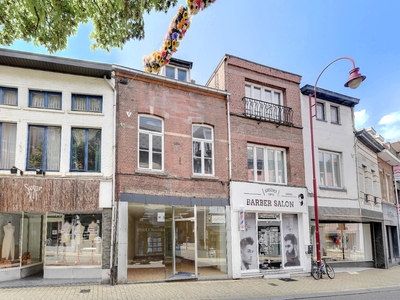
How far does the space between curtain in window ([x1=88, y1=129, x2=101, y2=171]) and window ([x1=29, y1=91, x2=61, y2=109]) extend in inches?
59.8

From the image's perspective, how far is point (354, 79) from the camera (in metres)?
12.6

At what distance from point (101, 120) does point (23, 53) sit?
328 centimetres

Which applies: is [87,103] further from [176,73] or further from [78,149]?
[176,73]

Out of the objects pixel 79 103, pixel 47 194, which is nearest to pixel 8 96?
pixel 79 103

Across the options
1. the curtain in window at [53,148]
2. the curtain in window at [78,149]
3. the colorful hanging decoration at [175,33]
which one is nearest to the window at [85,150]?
the curtain in window at [78,149]

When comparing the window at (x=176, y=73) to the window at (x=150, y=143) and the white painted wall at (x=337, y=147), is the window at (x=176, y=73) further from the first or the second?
the white painted wall at (x=337, y=147)

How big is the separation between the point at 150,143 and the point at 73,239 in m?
4.33

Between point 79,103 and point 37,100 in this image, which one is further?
point 79,103

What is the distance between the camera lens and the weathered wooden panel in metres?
10.9

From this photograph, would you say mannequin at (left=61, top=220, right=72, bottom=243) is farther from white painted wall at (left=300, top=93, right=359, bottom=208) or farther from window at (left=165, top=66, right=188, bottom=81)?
white painted wall at (left=300, top=93, right=359, bottom=208)

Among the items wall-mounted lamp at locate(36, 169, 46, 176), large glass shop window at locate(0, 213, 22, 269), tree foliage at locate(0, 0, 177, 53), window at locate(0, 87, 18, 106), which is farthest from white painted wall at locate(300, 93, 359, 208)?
window at locate(0, 87, 18, 106)

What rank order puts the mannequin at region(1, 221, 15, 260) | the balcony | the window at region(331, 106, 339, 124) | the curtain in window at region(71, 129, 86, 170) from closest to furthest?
the mannequin at region(1, 221, 15, 260) → the curtain in window at region(71, 129, 86, 170) → the balcony → the window at region(331, 106, 339, 124)

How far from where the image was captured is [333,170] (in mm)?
17234

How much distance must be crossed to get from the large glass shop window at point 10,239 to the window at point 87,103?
13.8ft
